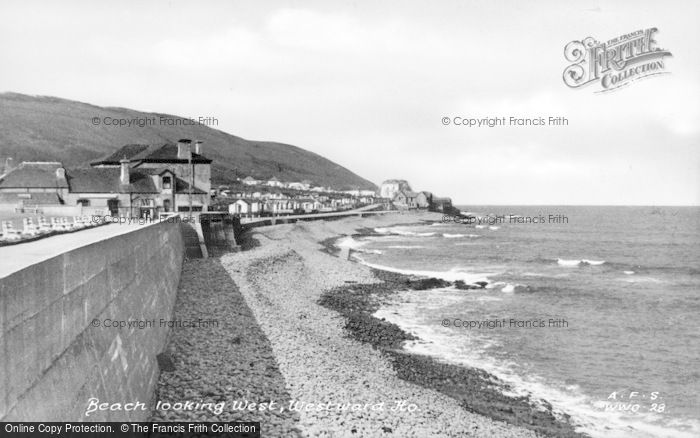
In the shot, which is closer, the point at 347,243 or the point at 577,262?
the point at 577,262

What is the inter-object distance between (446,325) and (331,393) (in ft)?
40.2

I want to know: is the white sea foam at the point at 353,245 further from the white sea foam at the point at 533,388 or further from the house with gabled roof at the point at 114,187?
the white sea foam at the point at 533,388

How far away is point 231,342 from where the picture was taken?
1822 cm

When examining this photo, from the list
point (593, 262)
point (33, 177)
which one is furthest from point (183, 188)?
point (593, 262)

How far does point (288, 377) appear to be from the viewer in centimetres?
1587

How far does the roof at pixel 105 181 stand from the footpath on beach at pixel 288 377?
790 inches

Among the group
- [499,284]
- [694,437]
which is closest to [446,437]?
[694,437]

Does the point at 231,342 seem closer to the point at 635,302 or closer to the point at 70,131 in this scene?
the point at 635,302

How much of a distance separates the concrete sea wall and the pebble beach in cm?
247

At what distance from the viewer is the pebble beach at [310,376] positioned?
43.5 ft

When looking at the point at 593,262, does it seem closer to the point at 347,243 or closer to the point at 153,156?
the point at 347,243

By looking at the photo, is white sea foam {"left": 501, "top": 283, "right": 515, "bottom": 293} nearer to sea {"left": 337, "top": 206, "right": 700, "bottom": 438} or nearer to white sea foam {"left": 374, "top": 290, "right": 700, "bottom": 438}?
sea {"left": 337, "top": 206, "right": 700, "bottom": 438}

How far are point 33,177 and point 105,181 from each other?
5472 mm

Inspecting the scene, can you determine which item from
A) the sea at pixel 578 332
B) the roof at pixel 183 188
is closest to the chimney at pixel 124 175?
the roof at pixel 183 188
